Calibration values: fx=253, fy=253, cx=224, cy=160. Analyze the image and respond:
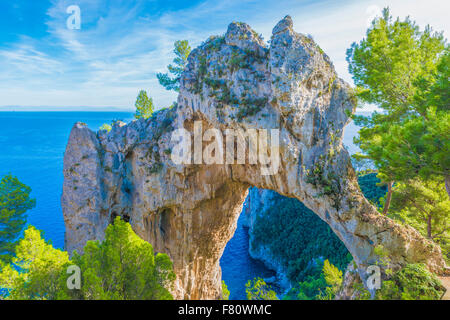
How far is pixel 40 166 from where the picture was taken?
242 feet

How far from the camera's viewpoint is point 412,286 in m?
9.87

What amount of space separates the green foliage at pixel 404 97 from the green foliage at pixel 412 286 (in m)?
3.85

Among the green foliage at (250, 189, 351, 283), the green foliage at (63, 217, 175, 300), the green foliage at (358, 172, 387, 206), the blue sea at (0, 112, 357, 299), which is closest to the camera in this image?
the green foliage at (63, 217, 175, 300)

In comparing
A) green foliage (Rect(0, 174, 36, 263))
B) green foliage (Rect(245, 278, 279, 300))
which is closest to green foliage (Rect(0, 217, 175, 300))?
green foliage (Rect(245, 278, 279, 300))

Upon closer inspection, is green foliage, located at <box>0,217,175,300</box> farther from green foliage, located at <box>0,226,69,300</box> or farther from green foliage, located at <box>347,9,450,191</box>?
green foliage, located at <box>347,9,450,191</box>

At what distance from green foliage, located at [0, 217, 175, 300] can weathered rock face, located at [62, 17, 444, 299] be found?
793 cm

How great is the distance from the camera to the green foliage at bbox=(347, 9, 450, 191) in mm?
8827

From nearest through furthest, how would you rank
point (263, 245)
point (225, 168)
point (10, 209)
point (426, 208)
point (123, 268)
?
point (123, 268)
point (426, 208)
point (225, 168)
point (10, 209)
point (263, 245)

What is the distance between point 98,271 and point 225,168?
11.1 metres

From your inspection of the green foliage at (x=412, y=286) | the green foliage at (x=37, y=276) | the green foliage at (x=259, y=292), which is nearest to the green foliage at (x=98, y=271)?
the green foliage at (x=37, y=276)

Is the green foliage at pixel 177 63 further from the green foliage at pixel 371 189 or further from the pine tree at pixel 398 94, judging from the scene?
the green foliage at pixel 371 189

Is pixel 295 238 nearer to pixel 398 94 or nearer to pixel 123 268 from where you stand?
pixel 398 94

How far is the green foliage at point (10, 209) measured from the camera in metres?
20.2

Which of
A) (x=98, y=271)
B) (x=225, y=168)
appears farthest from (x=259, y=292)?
(x=98, y=271)
